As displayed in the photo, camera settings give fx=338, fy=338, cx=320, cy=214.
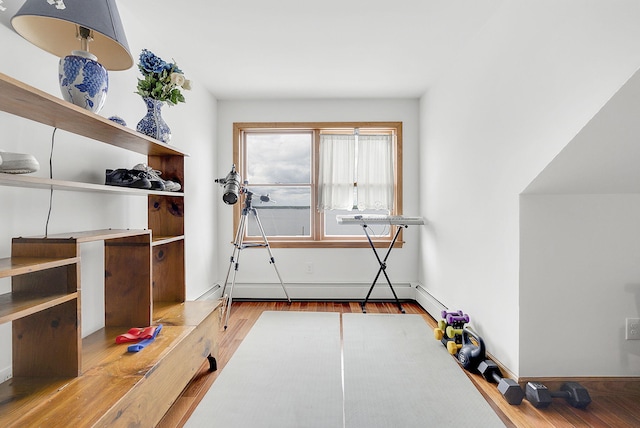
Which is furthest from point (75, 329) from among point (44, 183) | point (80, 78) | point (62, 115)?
point (80, 78)

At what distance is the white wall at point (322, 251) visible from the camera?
4164mm

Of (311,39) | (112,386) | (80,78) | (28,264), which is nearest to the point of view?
(28,264)

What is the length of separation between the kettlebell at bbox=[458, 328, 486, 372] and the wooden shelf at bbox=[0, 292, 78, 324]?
2342mm

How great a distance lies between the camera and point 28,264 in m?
1.15

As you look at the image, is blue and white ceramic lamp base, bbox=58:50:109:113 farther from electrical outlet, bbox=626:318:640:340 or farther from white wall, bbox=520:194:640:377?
electrical outlet, bbox=626:318:640:340

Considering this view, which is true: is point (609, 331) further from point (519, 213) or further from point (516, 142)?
point (516, 142)

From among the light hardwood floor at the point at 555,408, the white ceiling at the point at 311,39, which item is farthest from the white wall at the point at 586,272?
the white ceiling at the point at 311,39

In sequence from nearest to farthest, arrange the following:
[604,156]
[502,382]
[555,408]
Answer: [604,156] → [555,408] → [502,382]

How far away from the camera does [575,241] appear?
6.70ft

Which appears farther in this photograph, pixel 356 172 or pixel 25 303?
pixel 356 172

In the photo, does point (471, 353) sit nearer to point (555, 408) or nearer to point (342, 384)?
point (555, 408)

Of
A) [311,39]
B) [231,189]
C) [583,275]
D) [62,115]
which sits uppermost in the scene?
[311,39]

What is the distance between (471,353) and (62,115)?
Result: 8.79 feet

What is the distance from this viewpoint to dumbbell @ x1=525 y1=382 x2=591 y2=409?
189 cm
